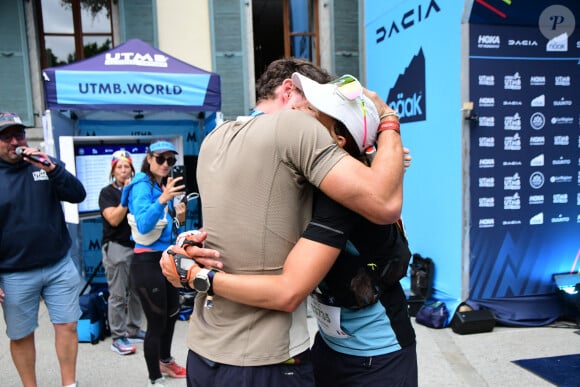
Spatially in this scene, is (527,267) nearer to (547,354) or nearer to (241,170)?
(547,354)

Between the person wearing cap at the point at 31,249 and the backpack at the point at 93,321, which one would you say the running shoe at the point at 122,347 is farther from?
the person wearing cap at the point at 31,249

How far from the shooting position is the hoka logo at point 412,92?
4785 mm

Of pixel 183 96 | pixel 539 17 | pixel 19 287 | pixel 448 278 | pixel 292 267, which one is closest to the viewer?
pixel 292 267

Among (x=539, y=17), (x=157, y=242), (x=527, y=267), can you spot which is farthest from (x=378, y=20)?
(x=157, y=242)

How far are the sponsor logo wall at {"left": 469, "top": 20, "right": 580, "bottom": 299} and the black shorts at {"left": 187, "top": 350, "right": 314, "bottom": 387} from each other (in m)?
3.39

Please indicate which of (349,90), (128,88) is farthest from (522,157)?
(128,88)

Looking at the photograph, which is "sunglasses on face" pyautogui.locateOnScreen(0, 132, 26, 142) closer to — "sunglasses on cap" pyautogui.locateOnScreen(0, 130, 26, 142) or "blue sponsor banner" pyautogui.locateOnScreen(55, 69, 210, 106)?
"sunglasses on cap" pyautogui.locateOnScreen(0, 130, 26, 142)

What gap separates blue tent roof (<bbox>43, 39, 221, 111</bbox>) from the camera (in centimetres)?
477

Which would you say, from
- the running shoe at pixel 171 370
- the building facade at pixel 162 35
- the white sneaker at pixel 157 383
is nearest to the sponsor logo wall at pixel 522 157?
the running shoe at pixel 171 370

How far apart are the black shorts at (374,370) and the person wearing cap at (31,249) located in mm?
2165

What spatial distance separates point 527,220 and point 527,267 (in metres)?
0.44

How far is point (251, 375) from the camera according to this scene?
1.17 metres

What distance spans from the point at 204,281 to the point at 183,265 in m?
0.11

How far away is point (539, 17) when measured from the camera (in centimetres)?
411
